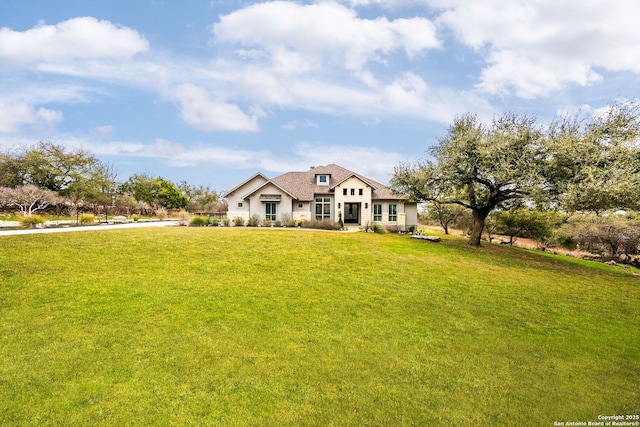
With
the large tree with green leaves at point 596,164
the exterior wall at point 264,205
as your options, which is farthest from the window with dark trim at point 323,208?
the large tree with green leaves at point 596,164

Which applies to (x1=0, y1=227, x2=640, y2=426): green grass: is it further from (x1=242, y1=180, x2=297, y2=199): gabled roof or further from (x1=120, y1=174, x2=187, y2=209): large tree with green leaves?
(x1=120, y1=174, x2=187, y2=209): large tree with green leaves

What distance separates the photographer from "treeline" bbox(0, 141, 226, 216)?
38784mm

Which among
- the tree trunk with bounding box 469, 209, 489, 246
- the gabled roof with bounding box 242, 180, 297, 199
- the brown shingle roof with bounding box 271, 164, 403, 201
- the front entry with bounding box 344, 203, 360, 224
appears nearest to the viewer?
the tree trunk with bounding box 469, 209, 489, 246

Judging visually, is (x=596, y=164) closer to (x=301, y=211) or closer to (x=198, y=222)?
(x=301, y=211)

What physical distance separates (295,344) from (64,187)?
5431cm

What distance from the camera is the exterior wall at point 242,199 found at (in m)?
30.5

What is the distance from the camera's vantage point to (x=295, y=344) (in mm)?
6223

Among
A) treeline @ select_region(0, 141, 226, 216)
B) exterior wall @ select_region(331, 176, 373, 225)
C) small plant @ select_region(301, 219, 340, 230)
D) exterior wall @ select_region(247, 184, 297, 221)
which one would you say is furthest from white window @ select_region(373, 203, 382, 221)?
treeline @ select_region(0, 141, 226, 216)

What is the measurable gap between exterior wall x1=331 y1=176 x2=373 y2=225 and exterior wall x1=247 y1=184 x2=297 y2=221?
4.69 m

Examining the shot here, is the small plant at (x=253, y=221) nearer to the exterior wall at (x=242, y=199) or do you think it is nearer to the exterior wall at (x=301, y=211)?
the exterior wall at (x=242, y=199)

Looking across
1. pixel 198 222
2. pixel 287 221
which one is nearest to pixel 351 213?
pixel 287 221

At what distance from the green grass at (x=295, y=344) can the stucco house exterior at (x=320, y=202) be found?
58.7 feet

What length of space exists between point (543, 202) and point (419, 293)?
1288cm

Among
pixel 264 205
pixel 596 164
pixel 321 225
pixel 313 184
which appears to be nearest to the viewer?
pixel 596 164
